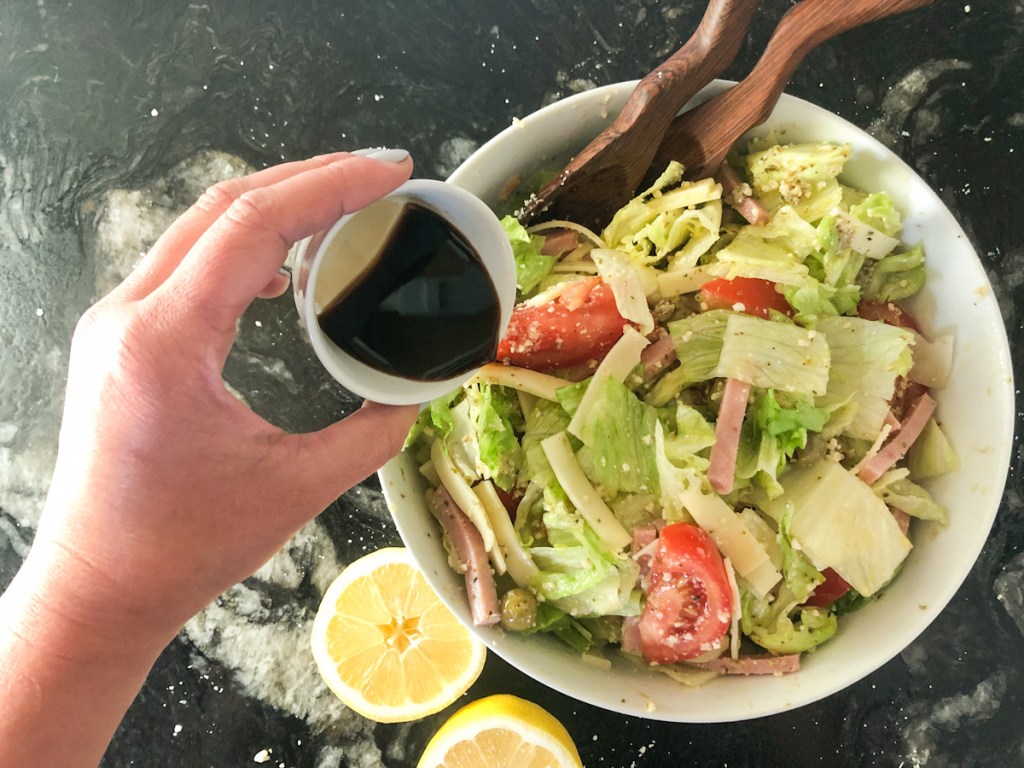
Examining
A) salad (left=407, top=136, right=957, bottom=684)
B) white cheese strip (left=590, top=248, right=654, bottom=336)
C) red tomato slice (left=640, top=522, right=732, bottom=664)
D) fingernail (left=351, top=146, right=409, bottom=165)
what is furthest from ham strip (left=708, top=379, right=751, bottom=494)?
fingernail (left=351, top=146, right=409, bottom=165)

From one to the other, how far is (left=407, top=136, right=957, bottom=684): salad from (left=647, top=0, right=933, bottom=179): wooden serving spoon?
95 millimetres

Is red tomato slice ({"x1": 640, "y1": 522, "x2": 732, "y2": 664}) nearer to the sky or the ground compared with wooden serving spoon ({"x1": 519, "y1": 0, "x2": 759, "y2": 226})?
nearer to the ground

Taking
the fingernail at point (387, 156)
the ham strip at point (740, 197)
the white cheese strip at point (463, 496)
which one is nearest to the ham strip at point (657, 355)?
the ham strip at point (740, 197)

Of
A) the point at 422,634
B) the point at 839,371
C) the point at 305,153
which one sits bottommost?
the point at 422,634

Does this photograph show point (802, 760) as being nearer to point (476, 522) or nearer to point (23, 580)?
point (476, 522)

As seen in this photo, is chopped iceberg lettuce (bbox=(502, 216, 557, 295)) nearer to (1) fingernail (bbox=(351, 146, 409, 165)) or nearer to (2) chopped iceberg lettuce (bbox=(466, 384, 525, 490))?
(2) chopped iceberg lettuce (bbox=(466, 384, 525, 490))

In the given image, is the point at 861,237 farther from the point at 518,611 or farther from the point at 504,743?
the point at 504,743

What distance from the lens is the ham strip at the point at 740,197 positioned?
1665mm

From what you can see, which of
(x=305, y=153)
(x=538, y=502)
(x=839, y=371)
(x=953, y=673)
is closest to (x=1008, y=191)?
(x=839, y=371)

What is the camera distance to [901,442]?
63.9 inches

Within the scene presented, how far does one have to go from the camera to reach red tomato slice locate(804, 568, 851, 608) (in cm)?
163

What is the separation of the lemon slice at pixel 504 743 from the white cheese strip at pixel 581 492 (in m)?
0.47

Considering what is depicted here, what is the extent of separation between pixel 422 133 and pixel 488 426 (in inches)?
29.8

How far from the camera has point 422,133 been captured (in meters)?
1.85
